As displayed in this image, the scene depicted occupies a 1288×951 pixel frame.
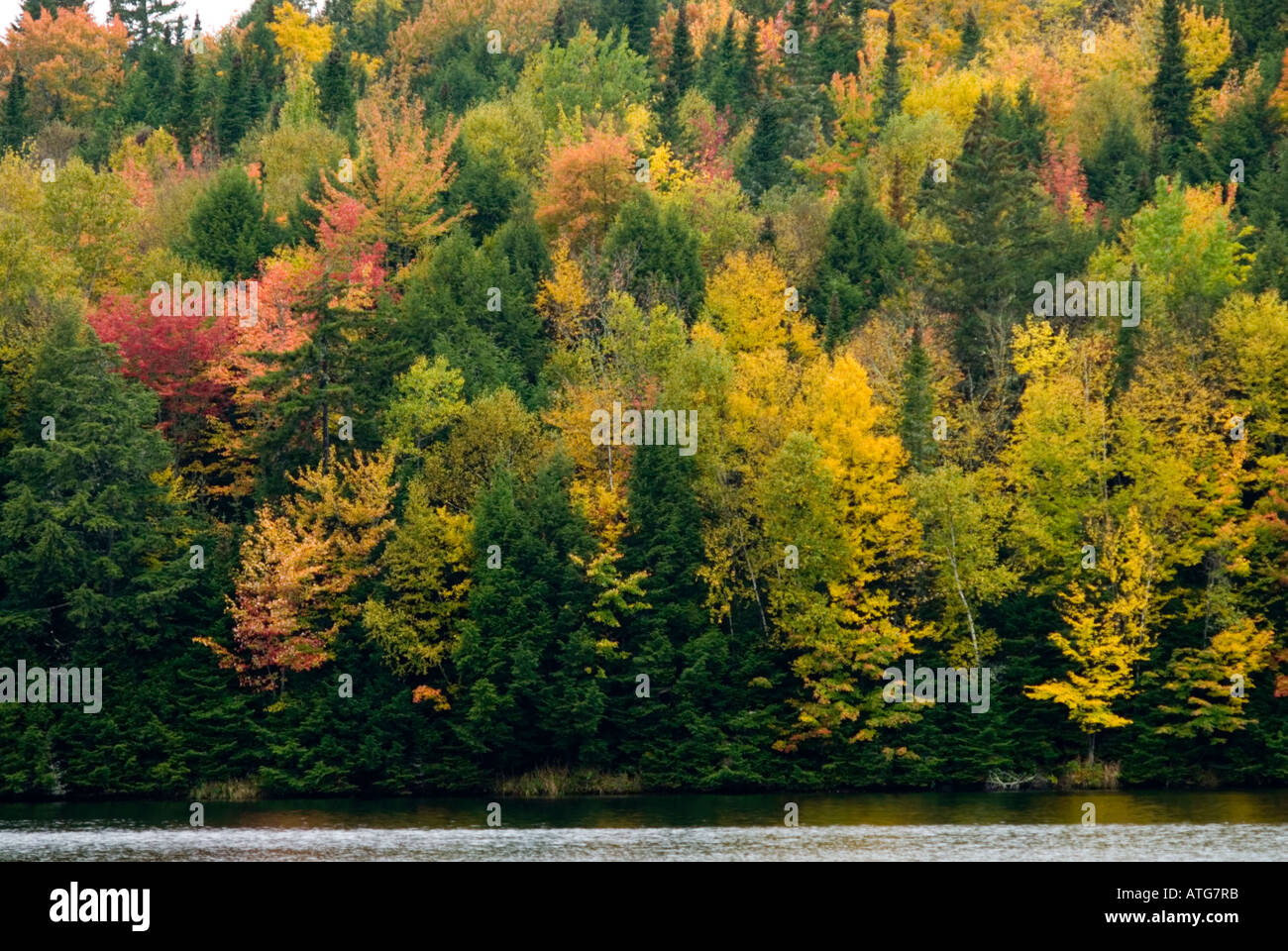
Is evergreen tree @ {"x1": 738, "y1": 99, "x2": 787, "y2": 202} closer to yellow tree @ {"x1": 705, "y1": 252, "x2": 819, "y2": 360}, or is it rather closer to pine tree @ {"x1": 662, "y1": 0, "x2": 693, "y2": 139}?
pine tree @ {"x1": 662, "y1": 0, "x2": 693, "y2": 139}

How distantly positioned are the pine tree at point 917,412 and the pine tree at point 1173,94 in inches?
1776

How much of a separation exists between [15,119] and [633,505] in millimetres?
70542

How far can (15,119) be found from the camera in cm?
11575

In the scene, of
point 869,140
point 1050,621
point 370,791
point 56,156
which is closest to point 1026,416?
point 1050,621

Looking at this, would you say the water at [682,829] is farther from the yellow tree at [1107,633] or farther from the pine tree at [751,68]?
the pine tree at [751,68]

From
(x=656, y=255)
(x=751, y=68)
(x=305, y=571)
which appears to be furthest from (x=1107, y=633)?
(x=751, y=68)

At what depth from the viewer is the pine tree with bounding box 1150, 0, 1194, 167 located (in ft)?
344

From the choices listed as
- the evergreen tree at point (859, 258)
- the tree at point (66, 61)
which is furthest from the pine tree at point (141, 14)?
the evergreen tree at point (859, 258)

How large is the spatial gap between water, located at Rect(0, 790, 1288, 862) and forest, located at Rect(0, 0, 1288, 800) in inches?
114

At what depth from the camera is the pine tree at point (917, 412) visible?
64.9m

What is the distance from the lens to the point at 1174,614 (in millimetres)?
62219

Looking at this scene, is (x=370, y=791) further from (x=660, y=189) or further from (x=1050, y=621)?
(x=660, y=189)

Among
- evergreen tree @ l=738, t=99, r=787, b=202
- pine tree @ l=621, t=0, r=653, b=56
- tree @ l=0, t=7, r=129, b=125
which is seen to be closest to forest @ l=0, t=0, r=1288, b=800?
evergreen tree @ l=738, t=99, r=787, b=202

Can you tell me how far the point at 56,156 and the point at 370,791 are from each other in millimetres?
67285
